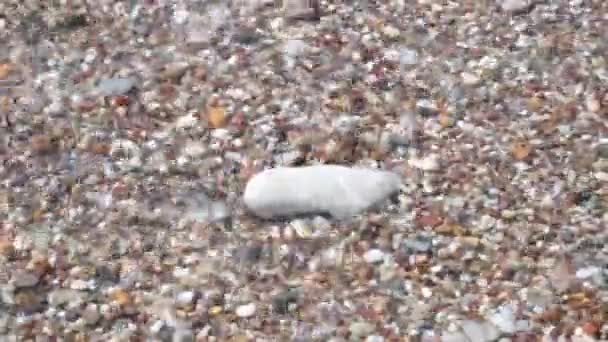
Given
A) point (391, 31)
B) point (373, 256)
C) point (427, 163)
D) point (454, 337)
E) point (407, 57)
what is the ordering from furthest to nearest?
point (391, 31) < point (407, 57) < point (427, 163) < point (373, 256) < point (454, 337)

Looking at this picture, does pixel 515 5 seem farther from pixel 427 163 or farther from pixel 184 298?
pixel 184 298

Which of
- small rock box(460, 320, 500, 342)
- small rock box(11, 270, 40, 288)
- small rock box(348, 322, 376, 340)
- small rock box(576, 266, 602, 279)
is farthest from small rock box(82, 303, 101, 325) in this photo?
small rock box(576, 266, 602, 279)

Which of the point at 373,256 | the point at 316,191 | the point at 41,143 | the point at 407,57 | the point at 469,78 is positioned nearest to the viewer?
the point at 373,256

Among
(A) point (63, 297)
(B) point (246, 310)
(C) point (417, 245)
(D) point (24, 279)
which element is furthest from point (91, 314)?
(C) point (417, 245)

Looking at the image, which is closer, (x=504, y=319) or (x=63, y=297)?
(x=504, y=319)

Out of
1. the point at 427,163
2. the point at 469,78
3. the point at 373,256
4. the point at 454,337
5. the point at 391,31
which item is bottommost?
the point at 454,337

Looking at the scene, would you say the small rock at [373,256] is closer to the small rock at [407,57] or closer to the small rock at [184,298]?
the small rock at [184,298]

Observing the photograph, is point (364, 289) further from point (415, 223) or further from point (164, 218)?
point (164, 218)

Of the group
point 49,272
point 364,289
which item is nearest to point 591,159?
point 364,289

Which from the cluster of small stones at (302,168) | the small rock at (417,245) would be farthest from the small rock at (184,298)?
the small rock at (417,245)
